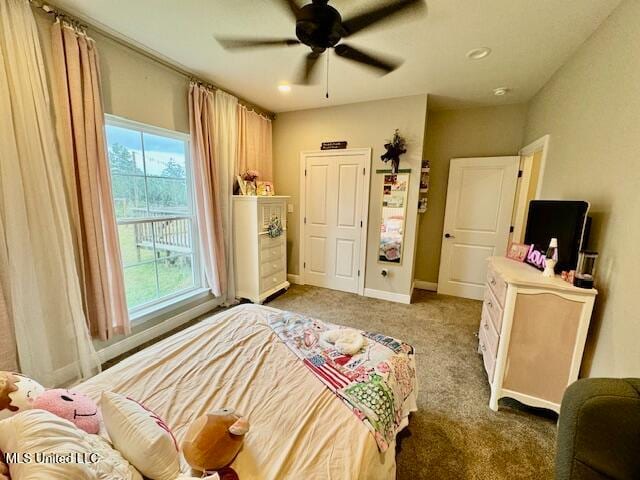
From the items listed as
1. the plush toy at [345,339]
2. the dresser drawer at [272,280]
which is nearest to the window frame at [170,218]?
the dresser drawer at [272,280]

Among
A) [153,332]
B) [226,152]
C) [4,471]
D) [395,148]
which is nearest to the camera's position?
[4,471]

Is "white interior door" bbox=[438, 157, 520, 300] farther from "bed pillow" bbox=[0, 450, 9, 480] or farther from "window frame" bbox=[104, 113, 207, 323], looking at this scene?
"bed pillow" bbox=[0, 450, 9, 480]

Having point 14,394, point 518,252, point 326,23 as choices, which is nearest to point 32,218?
point 14,394

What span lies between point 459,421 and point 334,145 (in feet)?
10.8

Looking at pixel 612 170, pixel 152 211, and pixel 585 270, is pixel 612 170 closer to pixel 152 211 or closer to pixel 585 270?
pixel 585 270

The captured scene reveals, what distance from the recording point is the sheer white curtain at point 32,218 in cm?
161

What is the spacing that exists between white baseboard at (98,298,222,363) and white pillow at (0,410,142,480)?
1.84 meters

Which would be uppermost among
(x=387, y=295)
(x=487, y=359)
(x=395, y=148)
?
(x=395, y=148)

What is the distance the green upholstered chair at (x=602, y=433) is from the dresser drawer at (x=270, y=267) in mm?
3011

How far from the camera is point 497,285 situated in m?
2.03

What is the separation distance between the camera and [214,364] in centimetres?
139

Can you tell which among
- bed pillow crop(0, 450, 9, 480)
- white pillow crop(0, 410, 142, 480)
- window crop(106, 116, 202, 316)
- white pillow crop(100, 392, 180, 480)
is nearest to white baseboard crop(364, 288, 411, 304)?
window crop(106, 116, 202, 316)

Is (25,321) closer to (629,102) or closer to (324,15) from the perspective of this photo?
(324,15)

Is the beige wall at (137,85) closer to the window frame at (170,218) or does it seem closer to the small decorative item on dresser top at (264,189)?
the window frame at (170,218)
